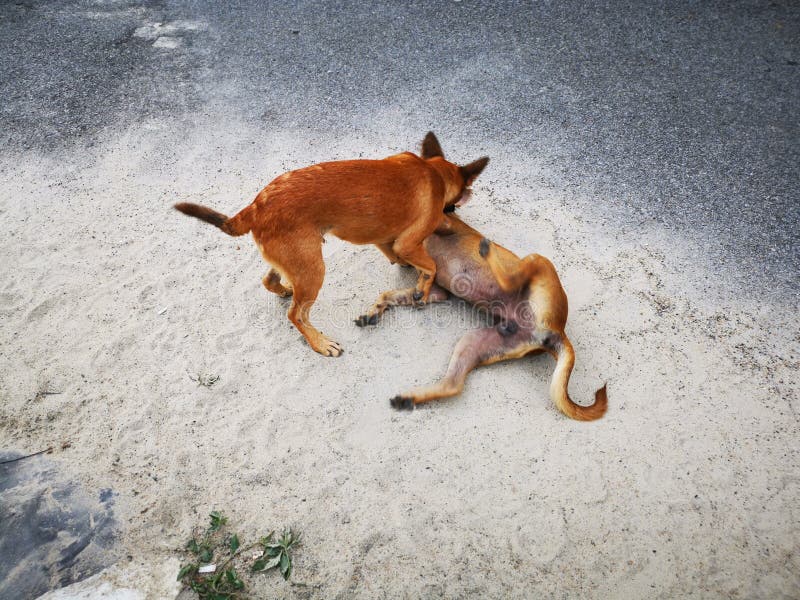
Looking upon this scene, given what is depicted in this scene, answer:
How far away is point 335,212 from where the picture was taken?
3.32 metres

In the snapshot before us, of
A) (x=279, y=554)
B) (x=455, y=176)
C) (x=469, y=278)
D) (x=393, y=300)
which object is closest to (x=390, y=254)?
(x=393, y=300)

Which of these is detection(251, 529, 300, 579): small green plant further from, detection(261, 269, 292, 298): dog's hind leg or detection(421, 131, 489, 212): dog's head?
detection(421, 131, 489, 212): dog's head

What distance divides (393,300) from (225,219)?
147 centimetres

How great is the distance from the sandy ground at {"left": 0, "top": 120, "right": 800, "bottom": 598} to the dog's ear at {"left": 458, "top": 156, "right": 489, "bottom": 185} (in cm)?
91

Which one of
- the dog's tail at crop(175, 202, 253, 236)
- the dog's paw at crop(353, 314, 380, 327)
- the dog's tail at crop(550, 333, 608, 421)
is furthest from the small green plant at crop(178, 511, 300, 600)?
the dog's tail at crop(550, 333, 608, 421)

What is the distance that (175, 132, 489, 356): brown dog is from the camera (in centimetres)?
322

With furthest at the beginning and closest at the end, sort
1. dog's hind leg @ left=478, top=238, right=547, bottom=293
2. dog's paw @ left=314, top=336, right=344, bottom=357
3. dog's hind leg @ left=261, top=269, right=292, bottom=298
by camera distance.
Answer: dog's hind leg @ left=261, top=269, right=292, bottom=298 → dog's paw @ left=314, top=336, right=344, bottom=357 → dog's hind leg @ left=478, top=238, right=547, bottom=293

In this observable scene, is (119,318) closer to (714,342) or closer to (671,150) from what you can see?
(714,342)

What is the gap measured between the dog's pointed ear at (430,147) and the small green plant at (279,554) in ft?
9.24

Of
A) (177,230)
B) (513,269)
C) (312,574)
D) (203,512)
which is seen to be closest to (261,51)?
(177,230)

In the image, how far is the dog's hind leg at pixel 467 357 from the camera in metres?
3.59

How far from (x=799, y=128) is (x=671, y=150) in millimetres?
1437

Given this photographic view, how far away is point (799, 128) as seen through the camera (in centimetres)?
562

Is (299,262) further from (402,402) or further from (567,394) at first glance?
(567,394)
